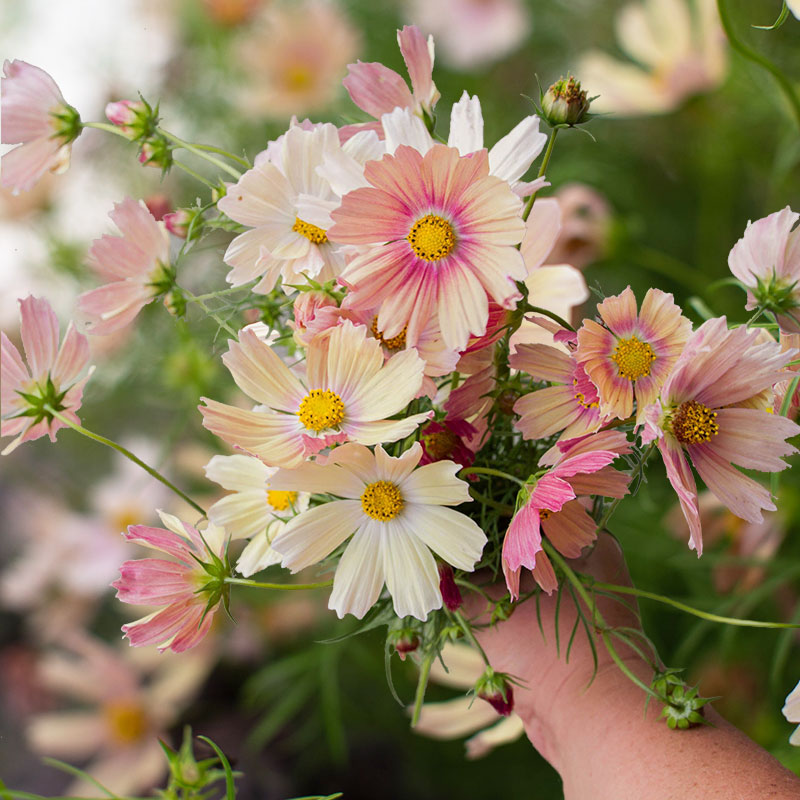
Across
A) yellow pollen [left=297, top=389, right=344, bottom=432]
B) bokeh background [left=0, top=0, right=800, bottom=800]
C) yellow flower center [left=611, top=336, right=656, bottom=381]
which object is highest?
yellow flower center [left=611, top=336, right=656, bottom=381]

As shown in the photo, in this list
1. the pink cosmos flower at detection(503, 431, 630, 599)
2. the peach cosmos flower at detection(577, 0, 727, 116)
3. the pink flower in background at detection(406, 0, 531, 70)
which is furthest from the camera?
the pink flower in background at detection(406, 0, 531, 70)

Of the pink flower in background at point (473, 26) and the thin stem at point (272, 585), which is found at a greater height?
the thin stem at point (272, 585)

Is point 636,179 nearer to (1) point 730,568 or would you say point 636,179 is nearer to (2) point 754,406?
(1) point 730,568

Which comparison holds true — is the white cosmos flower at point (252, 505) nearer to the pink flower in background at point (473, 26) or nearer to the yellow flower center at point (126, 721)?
the yellow flower center at point (126, 721)

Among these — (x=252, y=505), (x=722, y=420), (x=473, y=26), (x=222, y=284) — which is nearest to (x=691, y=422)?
(x=722, y=420)

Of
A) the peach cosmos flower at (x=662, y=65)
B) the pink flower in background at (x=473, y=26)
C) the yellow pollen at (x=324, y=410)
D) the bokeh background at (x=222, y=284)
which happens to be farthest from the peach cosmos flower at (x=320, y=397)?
the pink flower in background at (x=473, y=26)

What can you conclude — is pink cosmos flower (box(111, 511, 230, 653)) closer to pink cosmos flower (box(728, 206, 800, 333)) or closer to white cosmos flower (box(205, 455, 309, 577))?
white cosmos flower (box(205, 455, 309, 577))

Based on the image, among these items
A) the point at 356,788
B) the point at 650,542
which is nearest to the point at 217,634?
the point at 356,788

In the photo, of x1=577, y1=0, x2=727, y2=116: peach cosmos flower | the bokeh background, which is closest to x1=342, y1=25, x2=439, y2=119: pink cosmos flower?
the bokeh background
